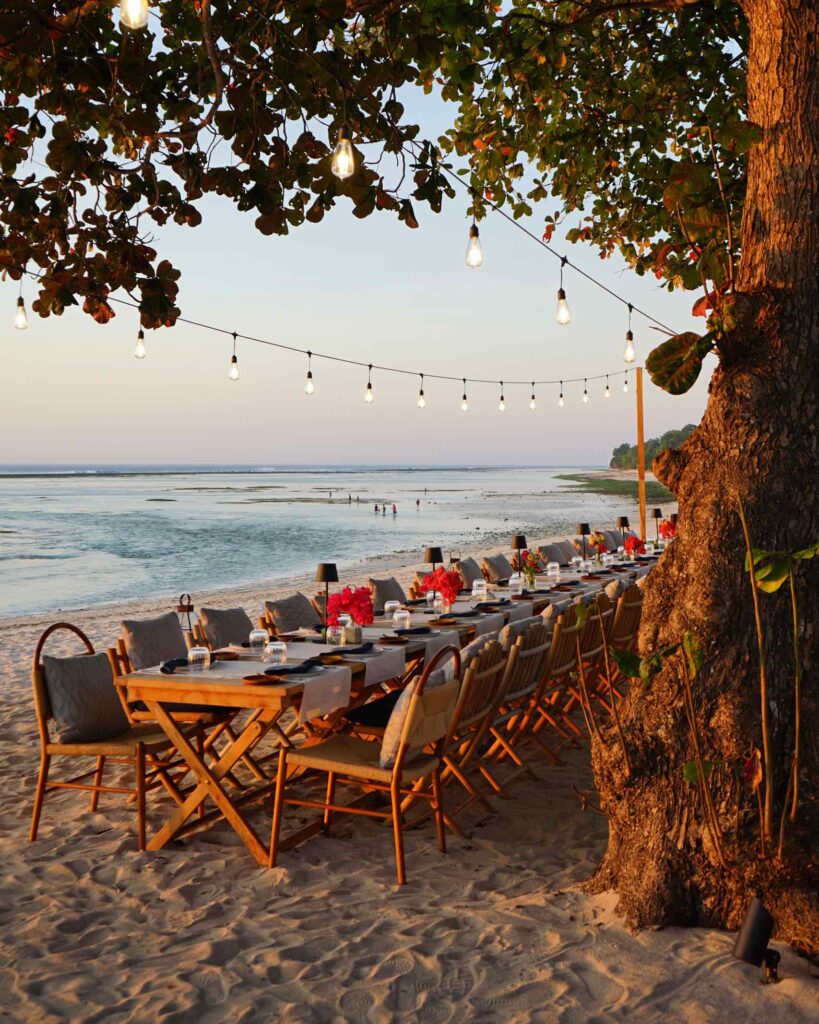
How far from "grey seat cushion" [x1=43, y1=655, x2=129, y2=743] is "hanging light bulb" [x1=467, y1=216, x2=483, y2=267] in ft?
9.82

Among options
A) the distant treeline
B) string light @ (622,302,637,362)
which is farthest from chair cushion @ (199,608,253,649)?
the distant treeline

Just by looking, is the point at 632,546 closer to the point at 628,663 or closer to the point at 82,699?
the point at 82,699

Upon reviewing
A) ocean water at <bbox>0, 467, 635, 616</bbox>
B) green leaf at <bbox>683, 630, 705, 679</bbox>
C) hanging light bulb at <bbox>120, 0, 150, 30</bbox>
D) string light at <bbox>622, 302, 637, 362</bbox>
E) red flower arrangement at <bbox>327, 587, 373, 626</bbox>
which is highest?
string light at <bbox>622, 302, 637, 362</bbox>

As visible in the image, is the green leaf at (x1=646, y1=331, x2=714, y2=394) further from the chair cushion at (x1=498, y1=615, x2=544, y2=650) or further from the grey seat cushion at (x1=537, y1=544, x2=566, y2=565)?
the grey seat cushion at (x1=537, y1=544, x2=566, y2=565)

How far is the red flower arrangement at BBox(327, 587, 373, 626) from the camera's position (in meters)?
5.26

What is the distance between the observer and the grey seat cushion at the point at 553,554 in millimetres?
11312

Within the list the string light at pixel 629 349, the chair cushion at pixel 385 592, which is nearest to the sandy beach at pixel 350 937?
the chair cushion at pixel 385 592

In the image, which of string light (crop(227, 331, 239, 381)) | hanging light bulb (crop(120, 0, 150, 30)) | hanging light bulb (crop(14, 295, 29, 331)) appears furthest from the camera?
string light (crop(227, 331, 239, 381))

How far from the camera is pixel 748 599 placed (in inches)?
123

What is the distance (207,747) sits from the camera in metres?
→ 4.61

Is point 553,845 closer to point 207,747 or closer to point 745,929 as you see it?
point 745,929

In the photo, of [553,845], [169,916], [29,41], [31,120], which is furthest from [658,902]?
[31,120]

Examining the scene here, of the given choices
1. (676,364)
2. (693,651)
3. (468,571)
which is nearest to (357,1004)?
(693,651)

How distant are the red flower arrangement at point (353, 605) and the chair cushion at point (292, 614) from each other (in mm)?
1243
